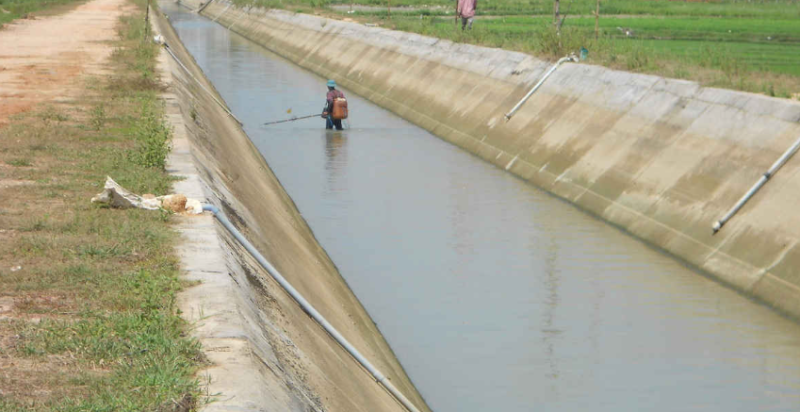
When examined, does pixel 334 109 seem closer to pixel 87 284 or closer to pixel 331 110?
pixel 331 110

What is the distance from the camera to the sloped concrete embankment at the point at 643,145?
1515 cm

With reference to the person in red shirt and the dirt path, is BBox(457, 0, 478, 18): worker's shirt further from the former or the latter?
the dirt path

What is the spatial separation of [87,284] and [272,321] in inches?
58.6

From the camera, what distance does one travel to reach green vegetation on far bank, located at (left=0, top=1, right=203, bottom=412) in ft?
19.3

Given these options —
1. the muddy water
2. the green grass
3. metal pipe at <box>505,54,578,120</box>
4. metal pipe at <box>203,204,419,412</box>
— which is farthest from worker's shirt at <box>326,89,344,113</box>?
the green grass

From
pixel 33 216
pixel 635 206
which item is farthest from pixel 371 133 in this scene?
pixel 33 216

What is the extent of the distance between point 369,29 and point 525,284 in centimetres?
3272

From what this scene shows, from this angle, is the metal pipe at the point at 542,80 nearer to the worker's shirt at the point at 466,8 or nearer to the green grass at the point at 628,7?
the worker's shirt at the point at 466,8

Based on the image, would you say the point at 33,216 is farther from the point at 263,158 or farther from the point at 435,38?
the point at 435,38

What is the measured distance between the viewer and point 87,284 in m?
7.83

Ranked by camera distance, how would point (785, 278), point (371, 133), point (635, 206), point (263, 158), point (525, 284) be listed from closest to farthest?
point (785, 278) < point (525, 284) < point (635, 206) < point (263, 158) < point (371, 133)

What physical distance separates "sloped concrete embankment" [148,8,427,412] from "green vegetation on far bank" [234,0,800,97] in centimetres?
990

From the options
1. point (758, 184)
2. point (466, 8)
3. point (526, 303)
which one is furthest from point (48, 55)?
point (758, 184)

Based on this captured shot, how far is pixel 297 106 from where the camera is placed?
3441 centimetres
